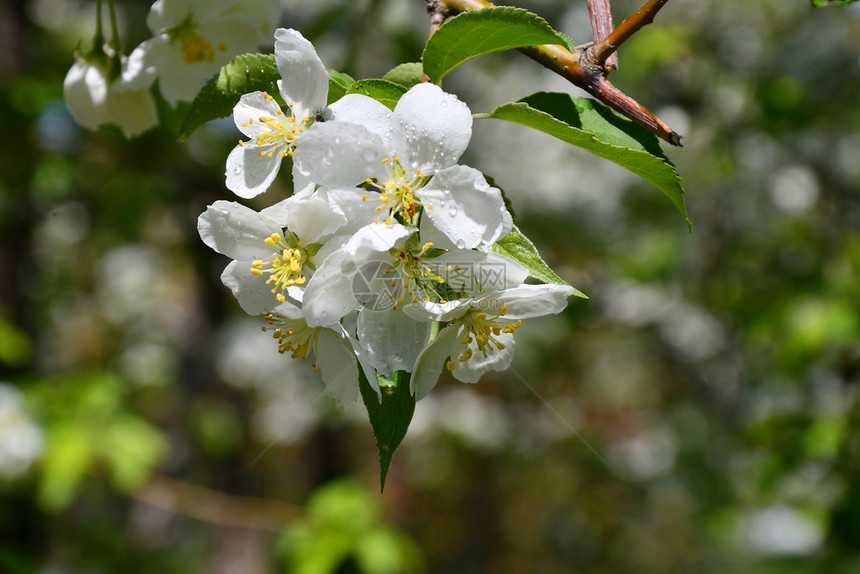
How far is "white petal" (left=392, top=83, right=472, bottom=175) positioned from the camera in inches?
27.0

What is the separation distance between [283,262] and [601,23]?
411 mm

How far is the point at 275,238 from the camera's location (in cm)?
76

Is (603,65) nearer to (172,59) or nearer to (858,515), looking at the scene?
(172,59)

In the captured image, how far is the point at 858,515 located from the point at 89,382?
2564 millimetres

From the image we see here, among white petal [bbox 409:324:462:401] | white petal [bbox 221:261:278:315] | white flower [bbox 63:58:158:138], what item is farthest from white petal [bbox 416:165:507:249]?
white flower [bbox 63:58:158:138]

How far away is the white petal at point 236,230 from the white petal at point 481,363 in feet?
0.81

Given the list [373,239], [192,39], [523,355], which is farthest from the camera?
[523,355]

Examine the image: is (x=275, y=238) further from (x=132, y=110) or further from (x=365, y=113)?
(x=132, y=110)

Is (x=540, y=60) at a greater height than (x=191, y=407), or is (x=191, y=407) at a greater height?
(x=540, y=60)

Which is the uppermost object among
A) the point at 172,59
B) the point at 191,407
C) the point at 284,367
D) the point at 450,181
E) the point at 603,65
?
the point at 603,65

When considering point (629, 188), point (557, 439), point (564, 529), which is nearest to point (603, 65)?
point (629, 188)

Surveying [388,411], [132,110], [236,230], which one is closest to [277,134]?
[236,230]

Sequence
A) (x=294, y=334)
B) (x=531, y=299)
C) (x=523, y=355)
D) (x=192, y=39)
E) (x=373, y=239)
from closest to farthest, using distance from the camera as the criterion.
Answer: (x=373, y=239)
(x=531, y=299)
(x=294, y=334)
(x=192, y=39)
(x=523, y=355)

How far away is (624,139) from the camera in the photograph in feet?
2.41
